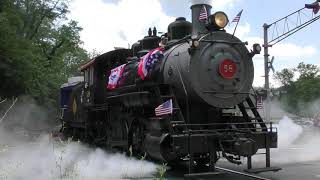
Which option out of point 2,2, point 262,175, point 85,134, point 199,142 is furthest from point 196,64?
point 2,2

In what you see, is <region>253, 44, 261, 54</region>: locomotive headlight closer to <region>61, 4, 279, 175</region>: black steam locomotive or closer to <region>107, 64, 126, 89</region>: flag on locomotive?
<region>61, 4, 279, 175</region>: black steam locomotive

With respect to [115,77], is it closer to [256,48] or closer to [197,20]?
[197,20]

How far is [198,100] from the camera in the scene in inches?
422

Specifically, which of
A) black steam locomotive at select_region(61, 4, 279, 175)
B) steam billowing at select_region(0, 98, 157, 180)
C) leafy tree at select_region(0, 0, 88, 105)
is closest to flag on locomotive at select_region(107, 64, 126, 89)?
black steam locomotive at select_region(61, 4, 279, 175)

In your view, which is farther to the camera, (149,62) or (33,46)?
(33,46)

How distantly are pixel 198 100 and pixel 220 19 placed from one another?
73.2 inches

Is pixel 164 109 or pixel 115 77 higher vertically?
pixel 115 77

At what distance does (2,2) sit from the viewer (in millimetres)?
25875

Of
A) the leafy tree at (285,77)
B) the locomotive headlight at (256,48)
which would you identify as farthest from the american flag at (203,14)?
→ the leafy tree at (285,77)

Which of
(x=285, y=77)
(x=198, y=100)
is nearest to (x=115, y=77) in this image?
(x=198, y=100)

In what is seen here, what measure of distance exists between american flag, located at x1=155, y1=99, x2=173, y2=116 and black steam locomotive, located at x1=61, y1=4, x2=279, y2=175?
50 mm

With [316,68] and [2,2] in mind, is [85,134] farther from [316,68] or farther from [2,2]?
[316,68]

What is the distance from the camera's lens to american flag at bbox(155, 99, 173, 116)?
1038cm

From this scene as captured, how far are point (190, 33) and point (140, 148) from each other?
3118 millimetres
